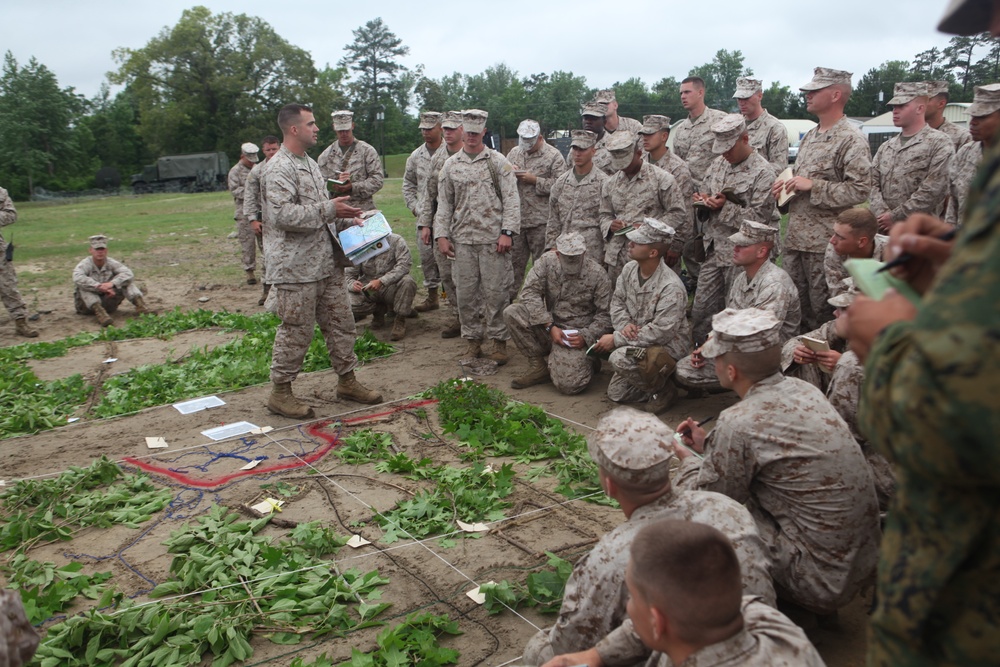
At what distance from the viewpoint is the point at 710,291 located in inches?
285

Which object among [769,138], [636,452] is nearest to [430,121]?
[769,138]

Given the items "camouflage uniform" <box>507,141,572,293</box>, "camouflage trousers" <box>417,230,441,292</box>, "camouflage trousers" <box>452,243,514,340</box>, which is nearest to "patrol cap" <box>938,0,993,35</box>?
"camouflage trousers" <box>452,243,514,340</box>

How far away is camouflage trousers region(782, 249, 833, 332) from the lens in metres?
6.59

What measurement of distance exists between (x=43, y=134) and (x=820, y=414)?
5167 centimetres

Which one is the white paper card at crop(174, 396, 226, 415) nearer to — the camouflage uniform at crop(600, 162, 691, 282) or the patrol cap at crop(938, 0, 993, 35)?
the camouflage uniform at crop(600, 162, 691, 282)

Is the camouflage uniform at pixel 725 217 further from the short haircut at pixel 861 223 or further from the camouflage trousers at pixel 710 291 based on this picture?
the short haircut at pixel 861 223

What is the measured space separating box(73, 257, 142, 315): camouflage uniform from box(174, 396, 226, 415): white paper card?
454cm

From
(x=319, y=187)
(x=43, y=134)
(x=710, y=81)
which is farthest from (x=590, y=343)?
(x=710, y=81)

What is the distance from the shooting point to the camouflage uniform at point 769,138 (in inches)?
324

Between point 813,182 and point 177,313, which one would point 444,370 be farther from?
point 177,313

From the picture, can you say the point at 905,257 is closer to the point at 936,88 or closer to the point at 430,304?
the point at 936,88

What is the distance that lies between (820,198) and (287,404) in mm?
4813

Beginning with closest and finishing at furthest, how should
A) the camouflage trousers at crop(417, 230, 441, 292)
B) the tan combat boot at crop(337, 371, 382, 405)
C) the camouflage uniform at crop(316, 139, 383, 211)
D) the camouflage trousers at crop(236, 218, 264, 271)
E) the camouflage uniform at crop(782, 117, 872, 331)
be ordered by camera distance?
the camouflage uniform at crop(782, 117, 872, 331), the tan combat boot at crop(337, 371, 382, 405), the camouflage uniform at crop(316, 139, 383, 211), the camouflage trousers at crop(417, 230, 441, 292), the camouflage trousers at crop(236, 218, 264, 271)

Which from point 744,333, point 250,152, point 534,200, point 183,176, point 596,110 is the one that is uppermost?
point 596,110
